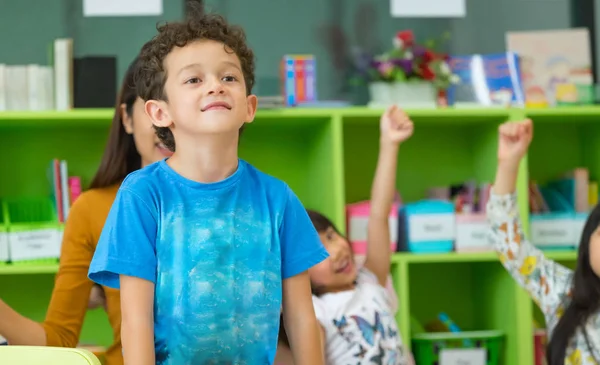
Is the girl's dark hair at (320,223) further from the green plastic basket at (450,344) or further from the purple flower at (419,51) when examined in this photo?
the purple flower at (419,51)

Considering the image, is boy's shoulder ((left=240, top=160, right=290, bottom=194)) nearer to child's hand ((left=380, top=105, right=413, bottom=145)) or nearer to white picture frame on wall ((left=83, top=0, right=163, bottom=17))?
child's hand ((left=380, top=105, right=413, bottom=145))

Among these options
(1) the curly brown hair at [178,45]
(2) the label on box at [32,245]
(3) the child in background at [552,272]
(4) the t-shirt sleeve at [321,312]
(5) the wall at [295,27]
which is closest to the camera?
(1) the curly brown hair at [178,45]

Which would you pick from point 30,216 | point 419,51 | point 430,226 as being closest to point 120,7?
point 30,216

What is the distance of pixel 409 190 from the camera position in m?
3.51

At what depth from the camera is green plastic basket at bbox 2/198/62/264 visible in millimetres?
2936

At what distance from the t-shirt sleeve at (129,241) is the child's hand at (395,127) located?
1261mm

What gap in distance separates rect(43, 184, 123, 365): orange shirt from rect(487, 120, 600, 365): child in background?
3.60ft

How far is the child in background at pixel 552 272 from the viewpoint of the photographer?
2.40 meters

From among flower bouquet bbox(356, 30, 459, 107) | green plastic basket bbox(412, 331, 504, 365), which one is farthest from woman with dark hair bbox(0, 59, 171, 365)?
green plastic basket bbox(412, 331, 504, 365)

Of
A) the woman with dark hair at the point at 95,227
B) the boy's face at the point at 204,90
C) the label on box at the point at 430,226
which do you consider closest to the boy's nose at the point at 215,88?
the boy's face at the point at 204,90

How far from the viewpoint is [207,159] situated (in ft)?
4.46

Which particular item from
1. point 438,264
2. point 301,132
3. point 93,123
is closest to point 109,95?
point 93,123

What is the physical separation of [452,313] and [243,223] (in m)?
2.34

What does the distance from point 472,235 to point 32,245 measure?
152 centimetres
